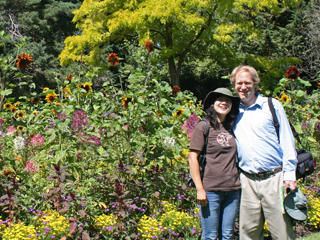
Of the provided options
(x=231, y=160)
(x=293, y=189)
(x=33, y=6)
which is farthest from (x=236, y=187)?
(x=33, y=6)

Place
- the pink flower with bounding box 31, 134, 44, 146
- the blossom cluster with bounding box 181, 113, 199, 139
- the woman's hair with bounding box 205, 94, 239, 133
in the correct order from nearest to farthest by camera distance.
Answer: the woman's hair with bounding box 205, 94, 239, 133 → the pink flower with bounding box 31, 134, 44, 146 → the blossom cluster with bounding box 181, 113, 199, 139

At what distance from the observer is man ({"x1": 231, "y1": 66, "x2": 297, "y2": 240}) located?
7.16 ft

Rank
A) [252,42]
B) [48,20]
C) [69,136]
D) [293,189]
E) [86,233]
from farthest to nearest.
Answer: [48,20] < [252,42] < [69,136] < [86,233] < [293,189]

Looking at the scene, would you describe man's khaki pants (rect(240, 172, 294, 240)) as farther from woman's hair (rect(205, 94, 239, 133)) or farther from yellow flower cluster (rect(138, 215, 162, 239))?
yellow flower cluster (rect(138, 215, 162, 239))

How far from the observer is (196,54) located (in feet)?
52.4

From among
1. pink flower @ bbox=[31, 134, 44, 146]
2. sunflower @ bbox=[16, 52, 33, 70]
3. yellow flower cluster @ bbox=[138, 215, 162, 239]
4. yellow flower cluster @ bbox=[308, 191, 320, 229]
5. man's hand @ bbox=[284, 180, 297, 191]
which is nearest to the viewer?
man's hand @ bbox=[284, 180, 297, 191]

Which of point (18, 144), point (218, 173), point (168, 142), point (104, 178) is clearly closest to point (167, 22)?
point (18, 144)

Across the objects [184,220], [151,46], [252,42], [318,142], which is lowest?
[184,220]

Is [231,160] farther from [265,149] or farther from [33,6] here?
[33,6]

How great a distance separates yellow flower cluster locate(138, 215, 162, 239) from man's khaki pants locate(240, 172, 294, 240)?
0.75 metres

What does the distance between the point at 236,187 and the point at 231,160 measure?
181mm

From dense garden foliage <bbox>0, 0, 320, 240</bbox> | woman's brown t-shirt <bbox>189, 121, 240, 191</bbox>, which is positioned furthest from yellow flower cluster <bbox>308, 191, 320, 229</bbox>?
woman's brown t-shirt <bbox>189, 121, 240, 191</bbox>

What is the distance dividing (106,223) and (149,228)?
36 cm

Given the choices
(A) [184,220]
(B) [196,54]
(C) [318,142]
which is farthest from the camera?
(B) [196,54]
